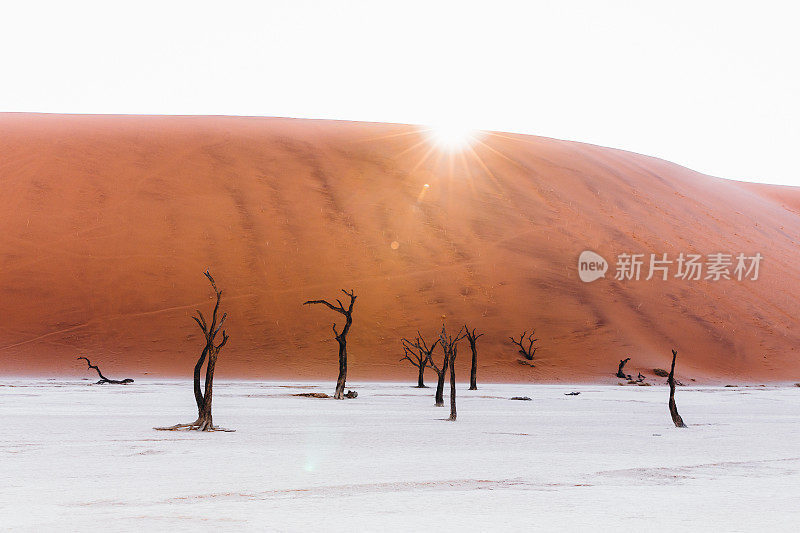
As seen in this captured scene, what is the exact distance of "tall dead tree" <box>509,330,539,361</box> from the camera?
4197 centimetres

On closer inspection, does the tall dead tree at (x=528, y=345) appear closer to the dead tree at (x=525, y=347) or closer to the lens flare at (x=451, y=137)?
the dead tree at (x=525, y=347)

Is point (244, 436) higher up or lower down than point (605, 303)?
lower down

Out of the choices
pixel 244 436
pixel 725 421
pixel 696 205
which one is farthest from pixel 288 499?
pixel 696 205

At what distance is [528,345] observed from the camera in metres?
43.1

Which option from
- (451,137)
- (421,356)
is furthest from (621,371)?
(451,137)

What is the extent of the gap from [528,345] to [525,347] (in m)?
0.31

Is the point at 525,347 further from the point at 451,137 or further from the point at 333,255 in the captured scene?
the point at 451,137

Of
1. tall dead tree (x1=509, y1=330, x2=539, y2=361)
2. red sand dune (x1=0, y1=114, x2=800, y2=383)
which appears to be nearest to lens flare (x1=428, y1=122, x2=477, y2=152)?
red sand dune (x1=0, y1=114, x2=800, y2=383)

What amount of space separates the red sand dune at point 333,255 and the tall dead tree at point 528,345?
0.45 m

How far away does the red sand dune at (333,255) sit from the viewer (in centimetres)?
4162

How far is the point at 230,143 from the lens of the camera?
56500 mm

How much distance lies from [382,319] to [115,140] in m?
22.2

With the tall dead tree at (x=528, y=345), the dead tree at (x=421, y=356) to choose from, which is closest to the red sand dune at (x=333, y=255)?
the tall dead tree at (x=528, y=345)

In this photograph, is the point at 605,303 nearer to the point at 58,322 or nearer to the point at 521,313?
the point at 521,313
